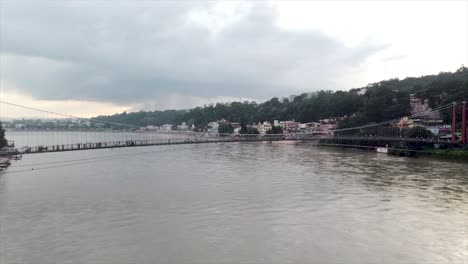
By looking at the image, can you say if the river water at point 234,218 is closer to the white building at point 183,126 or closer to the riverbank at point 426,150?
the riverbank at point 426,150

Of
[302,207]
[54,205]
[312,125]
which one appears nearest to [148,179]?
[54,205]

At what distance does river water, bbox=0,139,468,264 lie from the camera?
450 centimetres

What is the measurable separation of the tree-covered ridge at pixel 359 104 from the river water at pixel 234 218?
11.2m

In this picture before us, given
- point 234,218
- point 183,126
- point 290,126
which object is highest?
point 183,126

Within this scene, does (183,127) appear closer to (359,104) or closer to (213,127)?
(213,127)

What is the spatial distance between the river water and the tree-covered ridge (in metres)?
11.2

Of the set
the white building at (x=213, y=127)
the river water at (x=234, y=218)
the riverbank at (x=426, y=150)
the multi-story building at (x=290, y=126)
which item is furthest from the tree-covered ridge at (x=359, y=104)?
the river water at (x=234, y=218)

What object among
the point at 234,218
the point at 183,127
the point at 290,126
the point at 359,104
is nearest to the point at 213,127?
the point at 183,127

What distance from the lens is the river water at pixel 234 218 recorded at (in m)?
4.50

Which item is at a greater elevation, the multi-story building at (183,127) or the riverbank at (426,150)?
the multi-story building at (183,127)

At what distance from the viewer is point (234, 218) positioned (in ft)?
19.2

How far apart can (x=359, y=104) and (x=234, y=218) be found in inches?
839

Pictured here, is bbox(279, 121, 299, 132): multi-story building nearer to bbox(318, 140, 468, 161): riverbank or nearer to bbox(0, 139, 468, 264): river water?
bbox(318, 140, 468, 161): riverbank

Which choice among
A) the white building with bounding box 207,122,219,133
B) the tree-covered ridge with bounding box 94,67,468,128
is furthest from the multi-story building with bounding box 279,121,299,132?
the white building with bounding box 207,122,219,133
